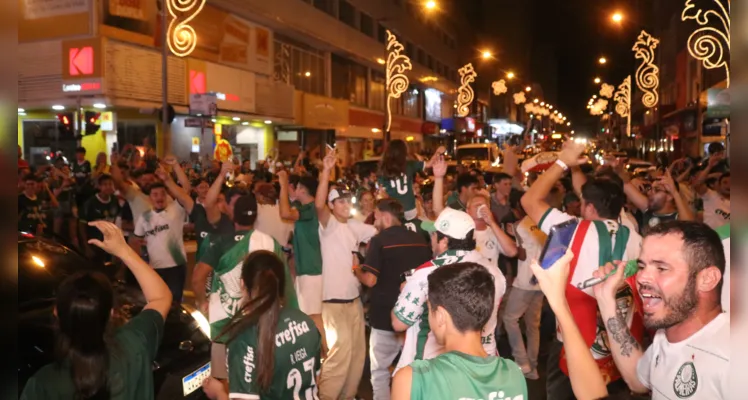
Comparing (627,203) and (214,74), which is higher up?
(214,74)

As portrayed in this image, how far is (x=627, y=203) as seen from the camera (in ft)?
37.0

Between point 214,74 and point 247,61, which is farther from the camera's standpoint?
point 247,61

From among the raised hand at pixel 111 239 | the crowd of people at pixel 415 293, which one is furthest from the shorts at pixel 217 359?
the raised hand at pixel 111 239

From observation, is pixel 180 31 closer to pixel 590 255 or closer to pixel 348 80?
pixel 590 255

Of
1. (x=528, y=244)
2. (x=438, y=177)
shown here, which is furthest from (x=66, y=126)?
(x=528, y=244)

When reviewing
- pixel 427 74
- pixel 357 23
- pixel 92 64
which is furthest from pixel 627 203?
pixel 427 74

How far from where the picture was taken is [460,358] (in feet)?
8.99

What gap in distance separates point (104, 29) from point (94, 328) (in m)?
19.1

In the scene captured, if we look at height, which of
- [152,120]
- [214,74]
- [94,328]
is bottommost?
[94,328]

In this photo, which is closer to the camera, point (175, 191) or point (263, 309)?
point (263, 309)

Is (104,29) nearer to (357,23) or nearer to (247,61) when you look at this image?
(247,61)

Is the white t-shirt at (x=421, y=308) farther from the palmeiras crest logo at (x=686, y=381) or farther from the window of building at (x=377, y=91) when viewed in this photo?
the window of building at (x=377, y=91)

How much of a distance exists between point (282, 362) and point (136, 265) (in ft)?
3.10

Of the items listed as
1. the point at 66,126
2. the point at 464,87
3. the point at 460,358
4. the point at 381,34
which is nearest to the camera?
the point at 460,358
